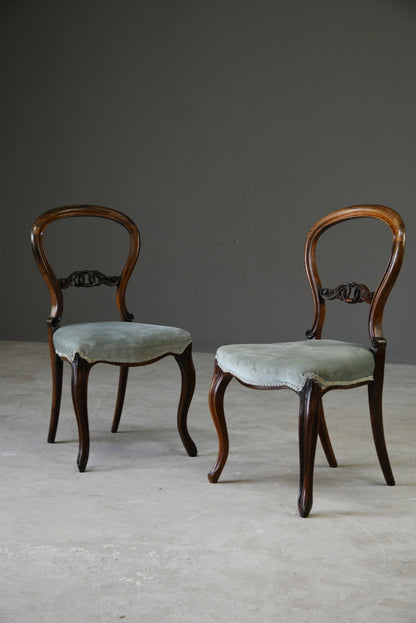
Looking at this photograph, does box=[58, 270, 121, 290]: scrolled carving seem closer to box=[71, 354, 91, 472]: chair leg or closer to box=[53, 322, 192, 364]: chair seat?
box=[53, 322, 192, 364]: chair seat

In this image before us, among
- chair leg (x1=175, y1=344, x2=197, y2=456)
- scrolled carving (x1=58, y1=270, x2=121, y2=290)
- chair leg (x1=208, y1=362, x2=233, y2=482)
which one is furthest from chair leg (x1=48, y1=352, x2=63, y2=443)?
chair leg (x1=208, y1=362, x2=233, y2=482)

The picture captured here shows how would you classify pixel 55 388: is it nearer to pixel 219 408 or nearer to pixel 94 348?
pixel 94 348

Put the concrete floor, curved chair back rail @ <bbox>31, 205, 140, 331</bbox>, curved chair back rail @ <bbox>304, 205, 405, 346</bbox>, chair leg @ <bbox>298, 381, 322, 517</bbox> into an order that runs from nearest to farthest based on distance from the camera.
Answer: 1. the concrete floor
2. chair leg @ <bbox>298, 381, 322, 517</bbox>
3. curved chair back rail @ <bbox>304, 205, 405, 346</bbox>
4. curved chair back rail @ <bbox>31, 205, 140, 331</bbox>

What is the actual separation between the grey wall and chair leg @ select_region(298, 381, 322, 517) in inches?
116

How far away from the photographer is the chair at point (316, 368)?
208 centimetres

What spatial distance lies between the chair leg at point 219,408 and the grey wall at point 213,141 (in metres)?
2.77

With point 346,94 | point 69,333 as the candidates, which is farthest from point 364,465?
point 346,94

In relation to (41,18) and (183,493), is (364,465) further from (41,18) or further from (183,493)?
(41,18)

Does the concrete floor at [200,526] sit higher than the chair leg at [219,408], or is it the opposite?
the chair leg at [219,408]

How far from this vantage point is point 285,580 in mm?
1669

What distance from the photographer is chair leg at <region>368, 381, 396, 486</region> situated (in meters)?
2.31

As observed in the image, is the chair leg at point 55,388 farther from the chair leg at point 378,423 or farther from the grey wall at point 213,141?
the grey wall at point 213,141

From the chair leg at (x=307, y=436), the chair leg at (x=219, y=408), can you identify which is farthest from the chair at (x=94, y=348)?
the chair leg at (x=307, y=436)

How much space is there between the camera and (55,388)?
2.75 metres
